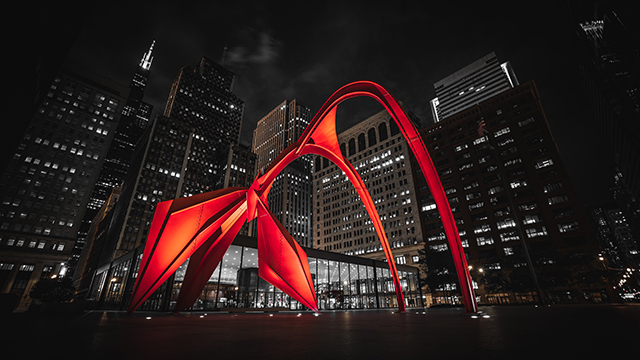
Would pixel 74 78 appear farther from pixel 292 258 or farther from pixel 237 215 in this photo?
pixel 292 258

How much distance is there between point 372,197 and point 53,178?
8206cm

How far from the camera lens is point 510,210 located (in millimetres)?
57250

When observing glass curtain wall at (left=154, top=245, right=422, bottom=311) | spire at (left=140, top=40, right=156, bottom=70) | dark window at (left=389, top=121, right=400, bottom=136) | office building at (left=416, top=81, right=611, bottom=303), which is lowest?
glass curtain wall at (left=154, top=245, right=422, bottom=311)

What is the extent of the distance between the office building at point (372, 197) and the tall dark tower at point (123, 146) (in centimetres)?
9923

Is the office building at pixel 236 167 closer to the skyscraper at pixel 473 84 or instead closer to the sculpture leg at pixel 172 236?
the sculpture leg at pixel 172 236

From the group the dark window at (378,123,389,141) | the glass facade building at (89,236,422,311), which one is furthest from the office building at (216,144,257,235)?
the glass facade building at (89,236,422,311)

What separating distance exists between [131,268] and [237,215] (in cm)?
1551

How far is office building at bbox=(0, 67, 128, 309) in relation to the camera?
184 feet

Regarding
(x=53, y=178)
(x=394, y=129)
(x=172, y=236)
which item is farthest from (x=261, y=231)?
(x=53, y=178)

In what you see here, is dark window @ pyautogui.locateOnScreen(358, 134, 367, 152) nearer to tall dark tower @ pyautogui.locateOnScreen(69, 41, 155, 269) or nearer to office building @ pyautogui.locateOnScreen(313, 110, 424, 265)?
office building @ pyautogui.locateOnScreen(313, 110, 424, 265)

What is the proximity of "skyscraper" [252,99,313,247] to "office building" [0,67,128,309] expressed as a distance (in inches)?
2017

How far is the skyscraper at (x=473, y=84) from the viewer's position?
426 feet

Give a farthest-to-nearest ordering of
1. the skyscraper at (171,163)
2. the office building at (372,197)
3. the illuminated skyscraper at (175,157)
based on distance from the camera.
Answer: the office building at (372,197)
the illuminated skyscraper at (175,157)
the skyscraper at (171,163)

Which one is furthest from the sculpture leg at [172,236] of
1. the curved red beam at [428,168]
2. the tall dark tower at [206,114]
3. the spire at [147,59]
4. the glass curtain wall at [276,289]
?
the spire at [147,59]
